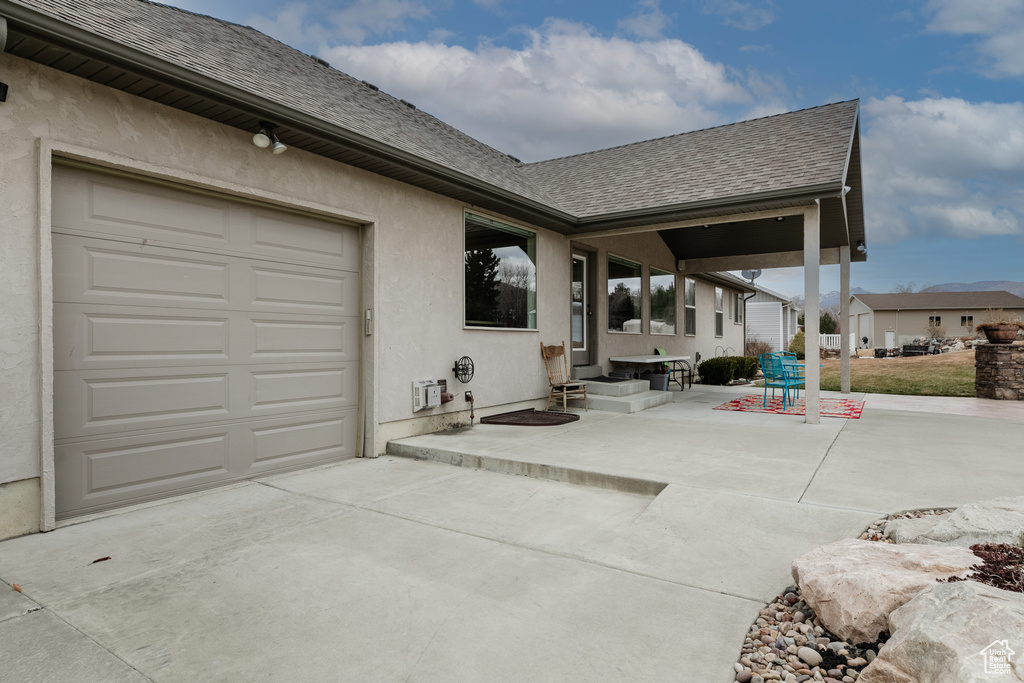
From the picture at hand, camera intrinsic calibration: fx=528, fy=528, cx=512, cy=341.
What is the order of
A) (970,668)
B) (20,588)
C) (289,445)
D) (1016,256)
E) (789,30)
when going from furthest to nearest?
1. (1016,256)
2. (789,30)
3. (289,445)
4. (20,588)
5. (970,668)

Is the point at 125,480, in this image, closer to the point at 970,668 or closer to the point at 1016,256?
the point at 970,668

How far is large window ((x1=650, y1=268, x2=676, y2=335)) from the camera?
1177cm

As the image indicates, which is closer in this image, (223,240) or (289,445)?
(223,240)

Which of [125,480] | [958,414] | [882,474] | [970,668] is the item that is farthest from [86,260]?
[958,414]

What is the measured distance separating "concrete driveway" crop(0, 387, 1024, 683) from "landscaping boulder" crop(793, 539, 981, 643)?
10.9 inches

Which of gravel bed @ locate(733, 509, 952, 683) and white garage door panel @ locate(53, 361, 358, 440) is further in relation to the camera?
white garage door panel @ locate(53, 361, 358, 440)

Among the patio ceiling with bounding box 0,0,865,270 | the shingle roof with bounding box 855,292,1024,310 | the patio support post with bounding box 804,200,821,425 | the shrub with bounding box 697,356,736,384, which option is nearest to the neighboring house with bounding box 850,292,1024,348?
the shingle roof with bounding box 855,292,1024,310

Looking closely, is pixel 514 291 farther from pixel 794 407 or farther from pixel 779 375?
pixel 794 407

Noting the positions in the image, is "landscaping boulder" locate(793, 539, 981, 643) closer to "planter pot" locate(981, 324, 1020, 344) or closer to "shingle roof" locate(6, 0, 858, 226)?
"shingle roof" locate(6, 0, 858, 226)

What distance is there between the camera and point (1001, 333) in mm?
9734

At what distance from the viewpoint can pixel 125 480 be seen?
3.67 meters

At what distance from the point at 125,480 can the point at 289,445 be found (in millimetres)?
1263

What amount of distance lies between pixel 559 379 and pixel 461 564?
19.0 ft

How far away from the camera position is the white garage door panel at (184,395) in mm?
3443
